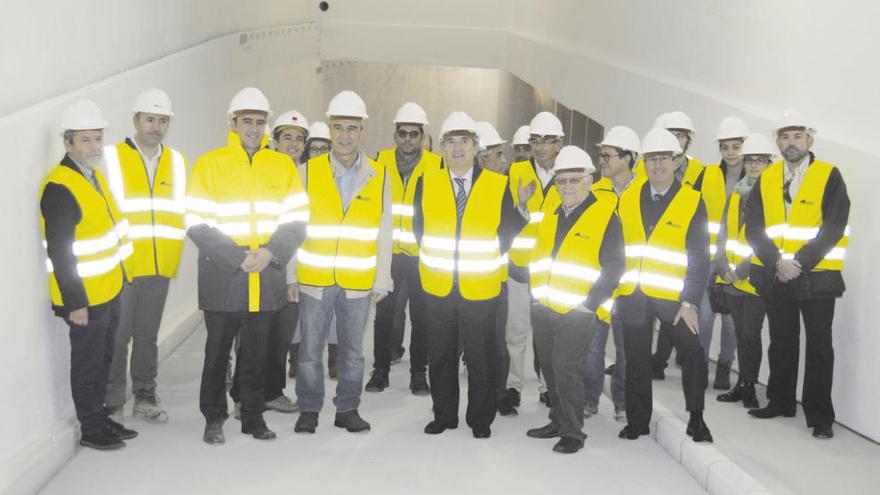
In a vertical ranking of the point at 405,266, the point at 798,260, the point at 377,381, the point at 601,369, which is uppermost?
the point at 798,260

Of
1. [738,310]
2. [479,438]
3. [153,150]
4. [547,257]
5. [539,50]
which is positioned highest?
[539,50]

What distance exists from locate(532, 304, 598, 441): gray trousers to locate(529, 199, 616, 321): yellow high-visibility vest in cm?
8

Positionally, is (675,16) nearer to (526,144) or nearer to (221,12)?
(526,144)

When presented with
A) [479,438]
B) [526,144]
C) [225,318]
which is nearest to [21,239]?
[225,318]

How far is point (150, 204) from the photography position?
6082mm

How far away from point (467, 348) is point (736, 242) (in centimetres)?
208

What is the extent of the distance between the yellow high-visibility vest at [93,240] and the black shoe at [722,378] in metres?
4.05

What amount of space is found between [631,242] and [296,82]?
394 inches

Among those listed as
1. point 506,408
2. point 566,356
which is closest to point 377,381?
point 506,408

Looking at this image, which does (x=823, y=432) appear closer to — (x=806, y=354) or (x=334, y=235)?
(x=806, y=354)

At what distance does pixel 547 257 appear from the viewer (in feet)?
18.8

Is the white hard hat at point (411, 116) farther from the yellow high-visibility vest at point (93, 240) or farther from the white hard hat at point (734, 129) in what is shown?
the yellow high-visibility vest at point (93, 240)

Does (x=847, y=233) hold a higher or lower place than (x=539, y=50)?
lower

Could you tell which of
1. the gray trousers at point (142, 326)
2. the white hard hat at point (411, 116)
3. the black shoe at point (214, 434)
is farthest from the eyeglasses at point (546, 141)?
the black shoe at point (214, 434)
